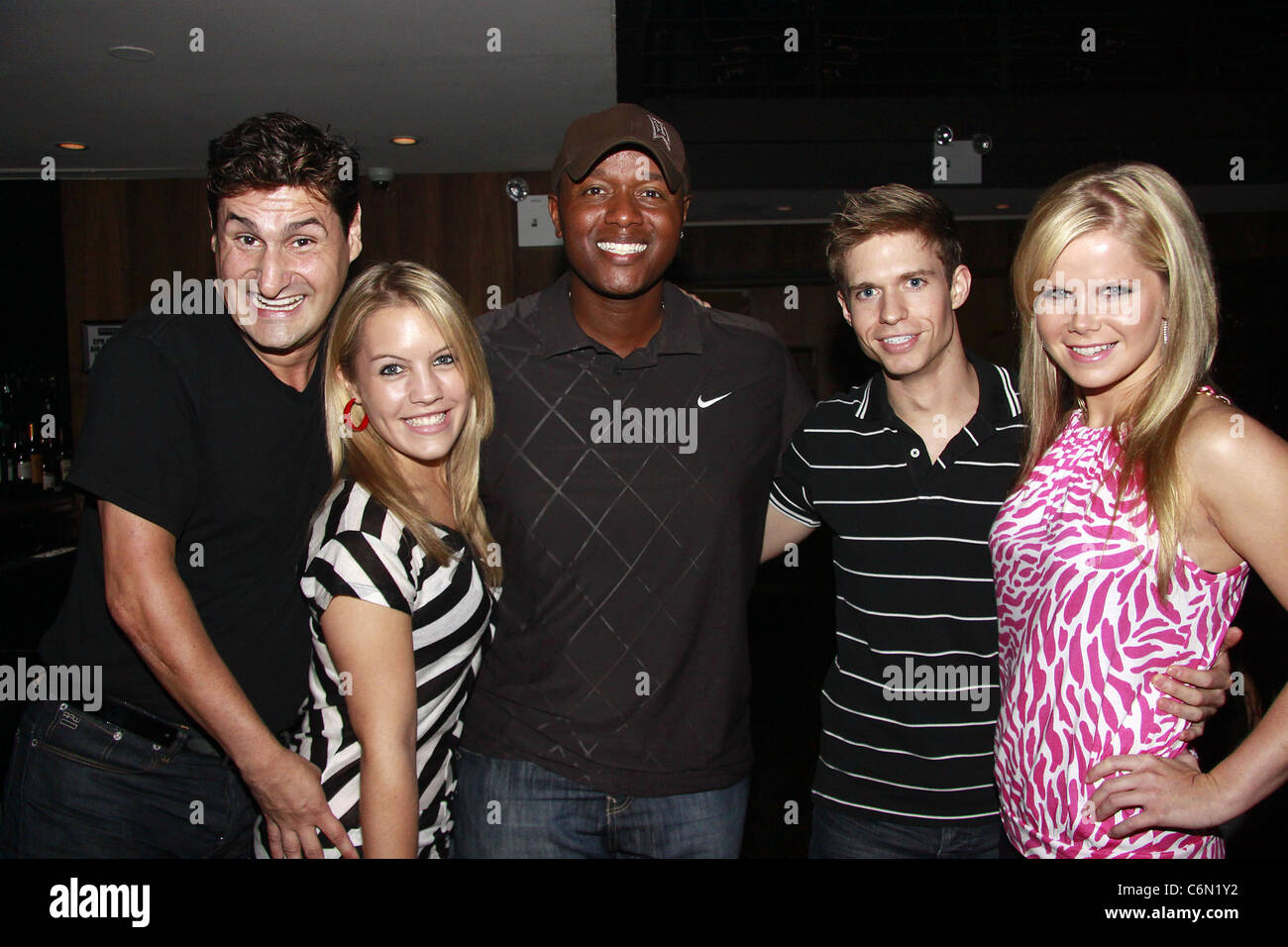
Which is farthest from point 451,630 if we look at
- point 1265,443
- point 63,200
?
point 63,200

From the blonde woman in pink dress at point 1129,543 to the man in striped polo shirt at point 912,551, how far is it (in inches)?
7.2

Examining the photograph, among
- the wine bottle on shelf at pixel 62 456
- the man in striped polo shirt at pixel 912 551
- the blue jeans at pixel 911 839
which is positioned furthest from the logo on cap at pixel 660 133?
the wine bottle on shelf at pixel 62 456

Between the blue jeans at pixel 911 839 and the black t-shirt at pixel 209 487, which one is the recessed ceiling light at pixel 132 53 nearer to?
the black t-shirt at pixel 209 487

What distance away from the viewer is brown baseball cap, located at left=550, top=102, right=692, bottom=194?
76.0 inches

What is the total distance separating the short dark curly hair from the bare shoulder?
1543mm

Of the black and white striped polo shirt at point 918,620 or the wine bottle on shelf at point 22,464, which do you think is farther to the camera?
the wine bottle on shelf at point 22,464

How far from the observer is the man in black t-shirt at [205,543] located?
156 cm

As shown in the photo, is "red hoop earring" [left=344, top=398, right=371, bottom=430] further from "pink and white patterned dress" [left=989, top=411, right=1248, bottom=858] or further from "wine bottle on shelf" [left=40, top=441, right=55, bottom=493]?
"wine bottle on shelf" [left=40, top=441, right=55, bottom=493]

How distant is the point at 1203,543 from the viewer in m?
1.38

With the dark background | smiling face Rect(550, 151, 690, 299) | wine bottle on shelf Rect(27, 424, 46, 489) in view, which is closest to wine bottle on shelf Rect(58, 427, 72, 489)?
wine bottle on shelf Rect(27, 424, 46, 489)

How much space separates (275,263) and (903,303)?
120 centimetres

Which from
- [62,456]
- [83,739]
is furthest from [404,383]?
[62,456]

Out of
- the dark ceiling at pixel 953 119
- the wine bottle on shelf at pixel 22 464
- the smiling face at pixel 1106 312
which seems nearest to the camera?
the smiling face at pixel 1106 312

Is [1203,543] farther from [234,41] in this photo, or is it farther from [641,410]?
[234,41]
